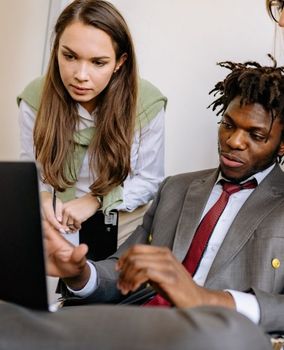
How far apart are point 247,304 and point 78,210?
73cm

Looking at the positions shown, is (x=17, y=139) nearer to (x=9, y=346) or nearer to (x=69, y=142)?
(x=69, y=142)

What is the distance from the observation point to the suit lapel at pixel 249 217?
147cm

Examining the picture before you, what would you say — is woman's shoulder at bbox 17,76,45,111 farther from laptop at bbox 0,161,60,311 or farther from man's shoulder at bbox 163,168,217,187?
laptop at bbox 0,161,60,311

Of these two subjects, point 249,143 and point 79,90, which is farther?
point 79,90

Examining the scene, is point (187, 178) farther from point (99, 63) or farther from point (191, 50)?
point (191, 50)

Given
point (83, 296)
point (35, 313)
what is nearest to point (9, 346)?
point (35, 313)

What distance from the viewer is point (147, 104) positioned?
6.45ft

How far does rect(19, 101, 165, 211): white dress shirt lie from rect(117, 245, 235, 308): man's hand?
893 mm

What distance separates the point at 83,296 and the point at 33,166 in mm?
765

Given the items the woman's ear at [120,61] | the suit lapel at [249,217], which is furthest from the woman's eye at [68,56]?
the suit lapel at [249,217]

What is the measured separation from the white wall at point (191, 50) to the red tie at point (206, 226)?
30.1 inches

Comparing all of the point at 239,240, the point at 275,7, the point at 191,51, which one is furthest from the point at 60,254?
the point at 191,51

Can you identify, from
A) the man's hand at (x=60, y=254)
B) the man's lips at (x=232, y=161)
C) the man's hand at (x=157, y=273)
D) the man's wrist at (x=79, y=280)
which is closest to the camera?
the man's hand at (x=157, y=273)

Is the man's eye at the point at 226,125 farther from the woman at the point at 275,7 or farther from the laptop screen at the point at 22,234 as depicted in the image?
the laptop screen at the point at 22,234
